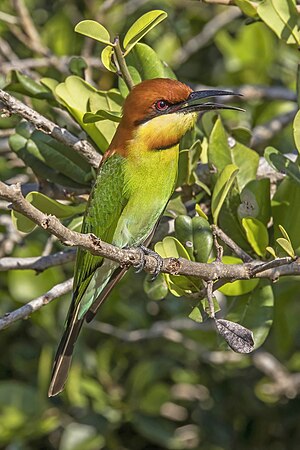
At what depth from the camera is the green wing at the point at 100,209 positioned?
226 centimetres

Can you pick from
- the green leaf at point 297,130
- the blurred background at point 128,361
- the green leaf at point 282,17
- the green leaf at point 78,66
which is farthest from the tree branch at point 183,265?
the blurred background at point 128,361

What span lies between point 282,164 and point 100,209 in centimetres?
50

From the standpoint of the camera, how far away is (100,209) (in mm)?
2297

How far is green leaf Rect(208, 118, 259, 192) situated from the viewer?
219 centimetres

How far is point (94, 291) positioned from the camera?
2.45m

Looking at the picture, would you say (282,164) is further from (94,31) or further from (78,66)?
(78,66)

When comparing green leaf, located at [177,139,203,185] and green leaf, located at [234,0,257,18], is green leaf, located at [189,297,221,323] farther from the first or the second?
green leaf, located at [234,0,257,18]

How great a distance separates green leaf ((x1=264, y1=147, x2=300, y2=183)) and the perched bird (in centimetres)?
18

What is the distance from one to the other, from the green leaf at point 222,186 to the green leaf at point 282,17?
39 centimetres

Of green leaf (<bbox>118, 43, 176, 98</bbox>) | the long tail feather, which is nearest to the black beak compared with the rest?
green leaf (<bbox>118, 43, 176, 98</bbox>)

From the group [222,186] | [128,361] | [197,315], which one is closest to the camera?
[197,315]

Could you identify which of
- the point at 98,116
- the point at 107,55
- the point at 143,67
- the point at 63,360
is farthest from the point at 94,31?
the point at 63,360

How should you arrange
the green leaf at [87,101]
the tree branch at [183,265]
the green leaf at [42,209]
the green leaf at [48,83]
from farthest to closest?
the green leaf at [48,83] < the green leaf at [87,101] < the green leaf at [42,209] < the tree branch at [183,265]

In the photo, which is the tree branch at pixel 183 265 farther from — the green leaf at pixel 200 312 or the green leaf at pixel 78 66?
the green leaf at pixel 78 66
